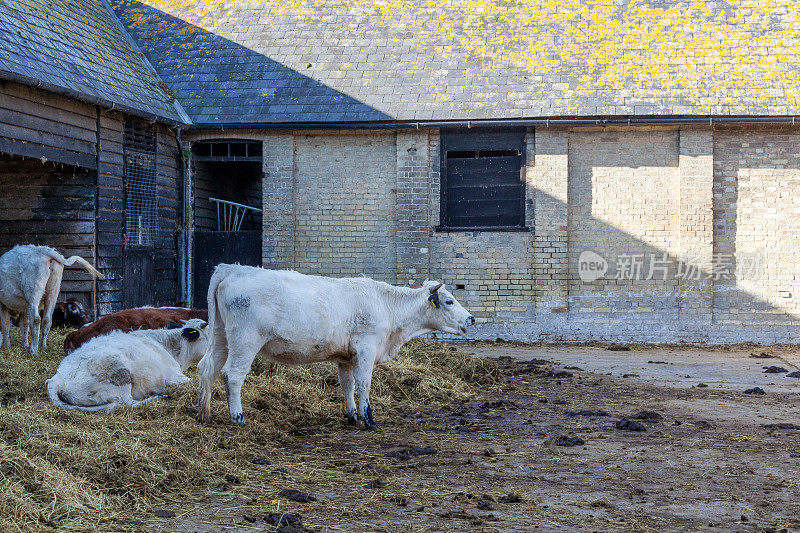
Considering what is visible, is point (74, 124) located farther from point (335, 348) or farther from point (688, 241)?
point (688, 241)

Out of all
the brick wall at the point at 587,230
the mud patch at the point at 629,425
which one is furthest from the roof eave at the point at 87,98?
the mud patch at the point at 629,425

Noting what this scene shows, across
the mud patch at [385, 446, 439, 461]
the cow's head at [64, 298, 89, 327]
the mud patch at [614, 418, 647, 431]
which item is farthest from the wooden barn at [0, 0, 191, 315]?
the mud patch at [614, 418, 647, 431]

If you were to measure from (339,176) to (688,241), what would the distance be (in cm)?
723

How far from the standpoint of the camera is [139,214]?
51.0 ft

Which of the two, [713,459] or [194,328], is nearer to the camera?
[713,459]

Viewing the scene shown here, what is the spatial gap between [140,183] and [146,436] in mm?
10254

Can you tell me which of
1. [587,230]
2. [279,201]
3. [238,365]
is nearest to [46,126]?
[279,201]

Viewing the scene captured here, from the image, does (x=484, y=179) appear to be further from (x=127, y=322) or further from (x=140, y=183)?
(x=127, y=322)

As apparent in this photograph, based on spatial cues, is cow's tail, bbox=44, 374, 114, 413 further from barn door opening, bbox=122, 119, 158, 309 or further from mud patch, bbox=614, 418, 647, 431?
barn door opening, bbox=122, 119, 158, 309

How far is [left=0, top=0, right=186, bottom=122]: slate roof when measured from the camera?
478 inches

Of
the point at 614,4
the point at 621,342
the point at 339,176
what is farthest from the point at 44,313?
the point at 614,4

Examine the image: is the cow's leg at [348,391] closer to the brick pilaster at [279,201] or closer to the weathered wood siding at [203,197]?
the brick pilaster at [279,201]

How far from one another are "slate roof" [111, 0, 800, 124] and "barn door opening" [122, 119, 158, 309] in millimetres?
1653

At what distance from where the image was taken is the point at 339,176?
55.4 feet
